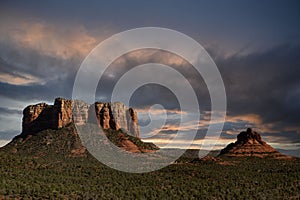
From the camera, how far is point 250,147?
137 metres

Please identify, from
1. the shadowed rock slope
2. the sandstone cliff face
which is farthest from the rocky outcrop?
the sandstone cliff face

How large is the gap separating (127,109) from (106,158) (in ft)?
233

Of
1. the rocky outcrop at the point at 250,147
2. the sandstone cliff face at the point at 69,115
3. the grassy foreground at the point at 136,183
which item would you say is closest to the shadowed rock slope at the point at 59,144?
the sandstone cliff face at the point at 69,115

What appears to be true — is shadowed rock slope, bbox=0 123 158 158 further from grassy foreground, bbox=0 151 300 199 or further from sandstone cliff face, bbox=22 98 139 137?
grassy foreground, bbox=0 151 300 199

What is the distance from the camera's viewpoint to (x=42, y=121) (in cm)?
14025

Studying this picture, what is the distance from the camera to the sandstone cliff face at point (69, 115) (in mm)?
137500

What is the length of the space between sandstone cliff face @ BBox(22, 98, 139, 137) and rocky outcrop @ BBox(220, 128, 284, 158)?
54079 millimetres

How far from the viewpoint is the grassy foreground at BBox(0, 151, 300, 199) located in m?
52.1

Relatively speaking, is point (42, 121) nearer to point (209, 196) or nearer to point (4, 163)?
point (4, 163)

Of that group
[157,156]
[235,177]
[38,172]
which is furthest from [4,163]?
[157,156]

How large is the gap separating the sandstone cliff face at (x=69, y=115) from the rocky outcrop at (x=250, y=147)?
54.1m

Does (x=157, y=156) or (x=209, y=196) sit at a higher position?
(x=157, y=156)

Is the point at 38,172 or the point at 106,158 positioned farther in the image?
the point at 106,158

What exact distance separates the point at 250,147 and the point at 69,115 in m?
81.6
